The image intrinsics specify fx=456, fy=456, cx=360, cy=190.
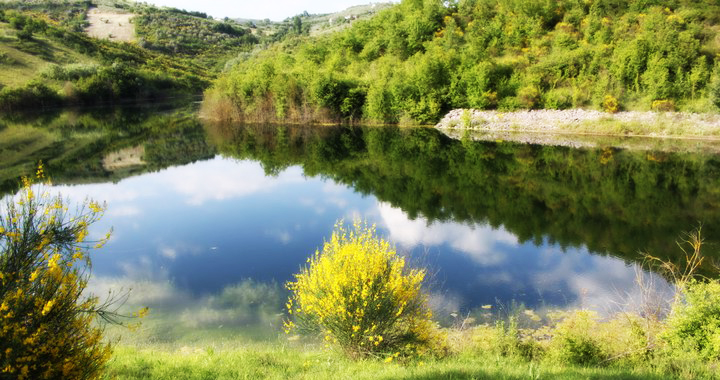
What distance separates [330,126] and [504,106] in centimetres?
1881

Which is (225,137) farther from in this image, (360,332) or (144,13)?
(144,13)

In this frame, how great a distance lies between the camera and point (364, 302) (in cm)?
737

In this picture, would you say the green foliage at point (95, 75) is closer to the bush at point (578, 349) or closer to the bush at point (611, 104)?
the bush at point (611, 104)

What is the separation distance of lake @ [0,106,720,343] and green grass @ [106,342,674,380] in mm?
3059

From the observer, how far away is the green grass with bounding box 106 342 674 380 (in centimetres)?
633

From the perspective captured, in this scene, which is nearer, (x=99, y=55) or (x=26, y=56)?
(x=26, y=56)

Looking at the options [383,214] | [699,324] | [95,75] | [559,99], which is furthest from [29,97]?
[699,324]

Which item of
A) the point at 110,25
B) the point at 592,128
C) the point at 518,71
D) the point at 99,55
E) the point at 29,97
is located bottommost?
the point at 592,128

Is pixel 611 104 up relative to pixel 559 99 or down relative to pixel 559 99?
down

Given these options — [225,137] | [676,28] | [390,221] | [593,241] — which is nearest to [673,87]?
[676,28]

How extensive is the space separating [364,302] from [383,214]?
12.9m

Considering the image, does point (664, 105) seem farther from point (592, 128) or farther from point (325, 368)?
point (325, 368)

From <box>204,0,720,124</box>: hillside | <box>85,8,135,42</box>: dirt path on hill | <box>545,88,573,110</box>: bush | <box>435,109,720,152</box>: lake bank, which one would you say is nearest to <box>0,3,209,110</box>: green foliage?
<box>85,8,135,42</box>: dirt path on hill

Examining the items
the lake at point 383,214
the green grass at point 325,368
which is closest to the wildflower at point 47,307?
the green grass at point 325,368
